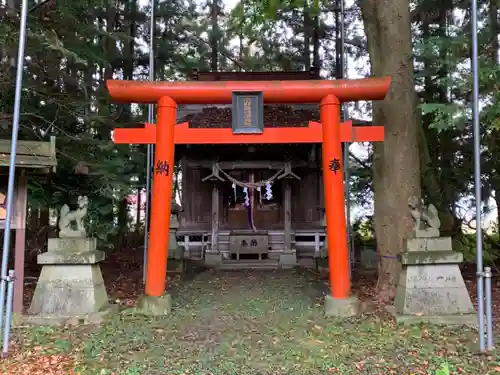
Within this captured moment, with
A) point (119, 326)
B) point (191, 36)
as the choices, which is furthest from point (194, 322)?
point (191, 36)

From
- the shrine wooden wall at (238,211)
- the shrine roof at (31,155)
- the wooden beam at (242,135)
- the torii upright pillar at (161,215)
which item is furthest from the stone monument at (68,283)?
the shrine wooden wall at (238,211)

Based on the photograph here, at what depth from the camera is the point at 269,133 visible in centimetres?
646

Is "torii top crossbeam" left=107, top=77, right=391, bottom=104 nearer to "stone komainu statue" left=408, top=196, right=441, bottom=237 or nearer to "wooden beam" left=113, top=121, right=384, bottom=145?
"wooden beam" left=113, top=121, right=384, bottom=145

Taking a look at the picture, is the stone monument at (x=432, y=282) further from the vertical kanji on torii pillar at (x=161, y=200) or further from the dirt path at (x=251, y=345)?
the vertical kanji on torii pillar at (x=161, y=200)

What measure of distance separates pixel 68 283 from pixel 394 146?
18.3ft

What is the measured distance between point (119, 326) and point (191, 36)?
15.5 metres

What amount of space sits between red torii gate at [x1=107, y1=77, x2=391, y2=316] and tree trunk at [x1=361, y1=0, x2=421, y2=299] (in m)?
0.53

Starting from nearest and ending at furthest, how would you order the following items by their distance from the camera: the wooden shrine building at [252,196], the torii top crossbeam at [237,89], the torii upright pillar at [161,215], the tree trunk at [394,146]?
the torii upright pillar at [161,215], the torii top crossbeam at [237,89], the tree trunk at [394,146], the wooden shrine building at [252,196]

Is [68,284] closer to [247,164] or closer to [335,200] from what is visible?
[335,200]

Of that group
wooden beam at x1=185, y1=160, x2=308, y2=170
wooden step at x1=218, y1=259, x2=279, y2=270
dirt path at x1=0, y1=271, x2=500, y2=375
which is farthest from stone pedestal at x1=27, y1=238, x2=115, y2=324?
wooden beam at x1=185, y1=160, x2=308, y2=170

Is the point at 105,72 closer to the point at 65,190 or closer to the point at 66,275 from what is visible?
the point at 65,190

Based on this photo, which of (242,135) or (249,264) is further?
(249,264)

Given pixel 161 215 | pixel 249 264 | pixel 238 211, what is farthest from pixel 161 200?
pixel 238 211

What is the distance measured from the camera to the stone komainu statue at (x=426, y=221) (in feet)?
18.6
